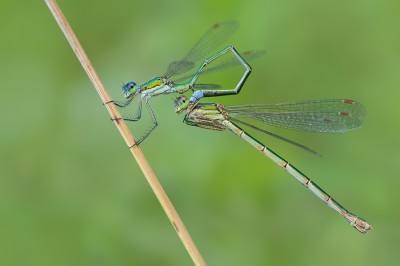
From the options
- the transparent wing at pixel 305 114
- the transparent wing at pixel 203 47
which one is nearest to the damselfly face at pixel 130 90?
the transparent wing at pixel 203 47

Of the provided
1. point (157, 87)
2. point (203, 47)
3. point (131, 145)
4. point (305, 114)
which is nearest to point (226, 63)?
point (203, 47)

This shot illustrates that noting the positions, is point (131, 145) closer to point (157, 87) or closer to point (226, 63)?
point (157, 87)

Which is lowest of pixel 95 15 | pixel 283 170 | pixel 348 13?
pixel 283 170

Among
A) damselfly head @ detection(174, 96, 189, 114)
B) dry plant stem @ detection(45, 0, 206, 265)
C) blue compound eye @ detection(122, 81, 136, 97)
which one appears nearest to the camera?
dry plant stem @ detection(45, 0, 206, 265)

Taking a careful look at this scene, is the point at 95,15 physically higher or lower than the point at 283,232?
higher

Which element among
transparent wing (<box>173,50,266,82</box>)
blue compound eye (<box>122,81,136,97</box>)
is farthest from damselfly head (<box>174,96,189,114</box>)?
blue compound eye (<box>122,81,136,97</box>)

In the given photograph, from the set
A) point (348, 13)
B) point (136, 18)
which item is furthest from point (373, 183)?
point (136, 18)

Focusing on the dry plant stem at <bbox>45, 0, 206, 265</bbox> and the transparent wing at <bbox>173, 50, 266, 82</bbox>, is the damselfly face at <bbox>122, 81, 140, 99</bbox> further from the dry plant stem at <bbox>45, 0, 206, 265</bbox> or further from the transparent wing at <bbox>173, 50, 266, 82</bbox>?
the dry plant stem at <bbox>45, 0, 206, 265</bbox>

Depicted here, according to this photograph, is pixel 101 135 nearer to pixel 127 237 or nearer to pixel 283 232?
pixel 127 237
